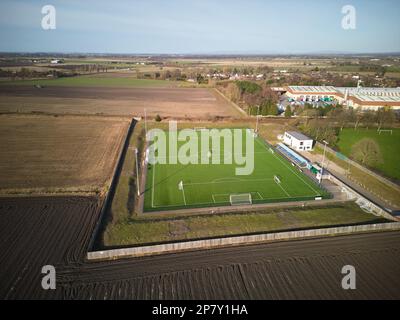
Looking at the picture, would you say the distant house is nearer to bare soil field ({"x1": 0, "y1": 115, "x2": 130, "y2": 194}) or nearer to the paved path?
the paved path

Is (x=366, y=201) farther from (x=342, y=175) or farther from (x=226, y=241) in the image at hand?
(x=226, y=241)

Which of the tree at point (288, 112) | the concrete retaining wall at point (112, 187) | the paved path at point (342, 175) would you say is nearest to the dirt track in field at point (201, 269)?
the concrete retaining wall at point (112, 187)

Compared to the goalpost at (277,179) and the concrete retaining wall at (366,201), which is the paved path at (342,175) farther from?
the goalpost at (277,179)

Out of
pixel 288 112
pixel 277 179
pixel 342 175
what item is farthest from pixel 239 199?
pixel 288 112

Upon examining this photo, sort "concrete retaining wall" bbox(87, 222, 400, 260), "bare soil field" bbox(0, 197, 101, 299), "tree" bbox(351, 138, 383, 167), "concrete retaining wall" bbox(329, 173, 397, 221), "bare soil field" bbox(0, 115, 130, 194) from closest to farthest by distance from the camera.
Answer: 1. "bare soil field" bbox(0, 197, 101, 299)
2. "concrete retaining wall" bbox(87, 222, 400, 260)
3. "concrete retaining wall" bbox(329, 173, 397, 221)
4. "bare soil field" bbox(0, 115, 130, 194)
5. "tree" bbox(351, 138, 383, 167)

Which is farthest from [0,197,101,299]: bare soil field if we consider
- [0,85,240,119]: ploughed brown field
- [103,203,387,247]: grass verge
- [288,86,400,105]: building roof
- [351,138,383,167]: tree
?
[288,86,400,105]: building roof
